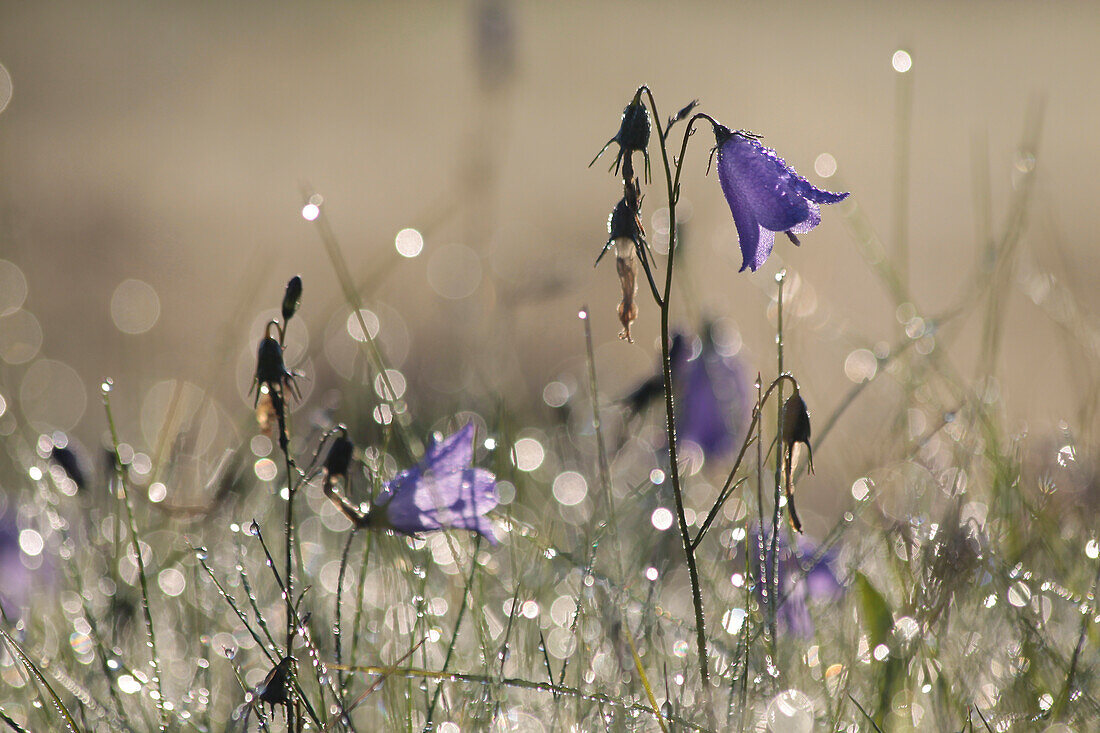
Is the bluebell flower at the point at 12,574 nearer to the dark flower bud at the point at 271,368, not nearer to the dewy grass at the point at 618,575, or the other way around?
the dewy grass at the point at 618,575

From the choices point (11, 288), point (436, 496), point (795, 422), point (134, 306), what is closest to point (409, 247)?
point (436, 496)

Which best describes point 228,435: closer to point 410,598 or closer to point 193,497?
point 193,497

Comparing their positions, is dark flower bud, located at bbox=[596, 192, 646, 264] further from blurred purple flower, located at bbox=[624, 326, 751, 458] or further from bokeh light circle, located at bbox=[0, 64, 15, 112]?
bokeh light circle, located at bbox=[0, 64, 15, 112]

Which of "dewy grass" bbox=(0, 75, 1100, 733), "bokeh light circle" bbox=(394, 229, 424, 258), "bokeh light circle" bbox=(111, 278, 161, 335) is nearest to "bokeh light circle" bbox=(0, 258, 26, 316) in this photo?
"bokeh light circle" bbox=(111, 278, 161, 335)

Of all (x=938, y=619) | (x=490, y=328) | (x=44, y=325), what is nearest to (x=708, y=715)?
(x=938, y=619)

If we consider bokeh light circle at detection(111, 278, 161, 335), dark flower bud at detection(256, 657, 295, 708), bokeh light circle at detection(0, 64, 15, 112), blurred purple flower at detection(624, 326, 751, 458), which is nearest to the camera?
dark flower bud at detection(256, 657, 295, 708)

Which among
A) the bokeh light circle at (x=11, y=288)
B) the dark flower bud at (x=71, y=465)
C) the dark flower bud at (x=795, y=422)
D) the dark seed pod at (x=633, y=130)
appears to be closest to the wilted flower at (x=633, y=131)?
the dark seed pod at (x=633, y=130)

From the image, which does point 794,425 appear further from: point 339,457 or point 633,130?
point 339,457

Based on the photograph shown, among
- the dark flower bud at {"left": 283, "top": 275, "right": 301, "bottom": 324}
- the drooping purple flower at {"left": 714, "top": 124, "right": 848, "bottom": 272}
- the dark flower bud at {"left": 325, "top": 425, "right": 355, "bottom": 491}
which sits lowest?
the dark flower bud at {"left": 325, "top": 425, "right": 355, "bottom": 491}
